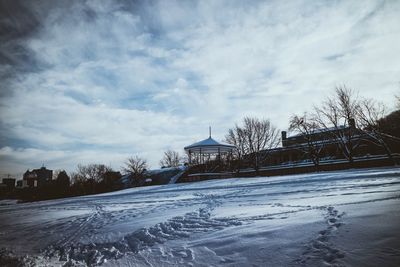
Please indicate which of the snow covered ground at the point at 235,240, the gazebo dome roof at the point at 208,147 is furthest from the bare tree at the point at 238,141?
the snow covered ground at the point at 235,240

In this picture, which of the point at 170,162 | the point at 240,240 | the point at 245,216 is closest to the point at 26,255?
the point at 240,240

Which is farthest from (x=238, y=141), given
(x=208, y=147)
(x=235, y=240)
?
(x=235, y=240)

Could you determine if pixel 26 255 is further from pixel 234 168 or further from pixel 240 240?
pixel 234 168

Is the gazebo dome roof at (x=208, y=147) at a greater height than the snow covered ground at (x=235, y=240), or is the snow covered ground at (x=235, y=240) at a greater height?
the gazebo dome roof at (x=208, y=147)

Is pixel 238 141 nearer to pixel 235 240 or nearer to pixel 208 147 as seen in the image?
pixel 208 147

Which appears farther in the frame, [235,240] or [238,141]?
[238,141]

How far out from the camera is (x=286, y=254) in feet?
8.77

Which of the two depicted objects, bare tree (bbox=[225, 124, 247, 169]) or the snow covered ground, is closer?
the snow covered ground

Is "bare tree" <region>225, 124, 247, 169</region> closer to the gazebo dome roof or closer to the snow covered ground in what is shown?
the gazebo dome roof

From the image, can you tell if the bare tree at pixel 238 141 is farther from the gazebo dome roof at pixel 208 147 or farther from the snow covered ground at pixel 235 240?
the snow covered ground at pixel 235 240

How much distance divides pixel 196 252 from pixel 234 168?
33.5 m

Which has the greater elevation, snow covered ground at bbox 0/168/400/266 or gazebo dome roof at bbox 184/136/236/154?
gazebo dome roof at bbox 184/136/236/154

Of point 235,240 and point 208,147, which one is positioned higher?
point 208,147

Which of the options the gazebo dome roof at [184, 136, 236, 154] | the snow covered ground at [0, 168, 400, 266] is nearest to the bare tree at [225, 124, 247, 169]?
the gazebo dome roof at [184, 136, 236, 154]
